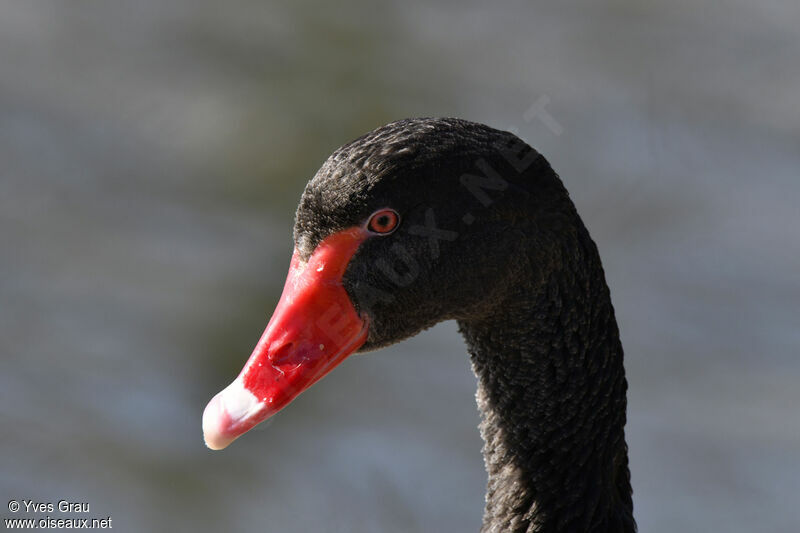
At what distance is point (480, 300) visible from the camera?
3.68 metres

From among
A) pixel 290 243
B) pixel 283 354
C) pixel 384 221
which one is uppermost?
pixel 290 243

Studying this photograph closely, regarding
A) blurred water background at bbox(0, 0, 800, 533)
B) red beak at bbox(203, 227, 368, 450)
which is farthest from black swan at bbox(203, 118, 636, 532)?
blurred water background at bbox(0, 0, 800, 533)

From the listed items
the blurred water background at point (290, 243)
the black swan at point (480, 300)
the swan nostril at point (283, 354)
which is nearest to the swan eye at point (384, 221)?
the black swan at point (480, 300)

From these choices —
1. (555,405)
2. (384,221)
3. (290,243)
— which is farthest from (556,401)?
(290,243)

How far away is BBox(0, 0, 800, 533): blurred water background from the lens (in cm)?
620

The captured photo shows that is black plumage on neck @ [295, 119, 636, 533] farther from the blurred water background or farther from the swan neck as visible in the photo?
the blurred water background

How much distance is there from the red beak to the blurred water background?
2.66 meters

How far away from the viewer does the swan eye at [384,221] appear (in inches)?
137

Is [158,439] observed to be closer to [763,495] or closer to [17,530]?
[17,530]

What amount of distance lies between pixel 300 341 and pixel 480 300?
0.55 metres

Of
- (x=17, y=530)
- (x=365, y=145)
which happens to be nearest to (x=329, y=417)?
(x=17, y=530)

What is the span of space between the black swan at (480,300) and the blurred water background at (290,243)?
2.23 meters

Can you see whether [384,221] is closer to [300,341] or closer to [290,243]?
[300,341]

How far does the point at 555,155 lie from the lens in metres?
7.30
